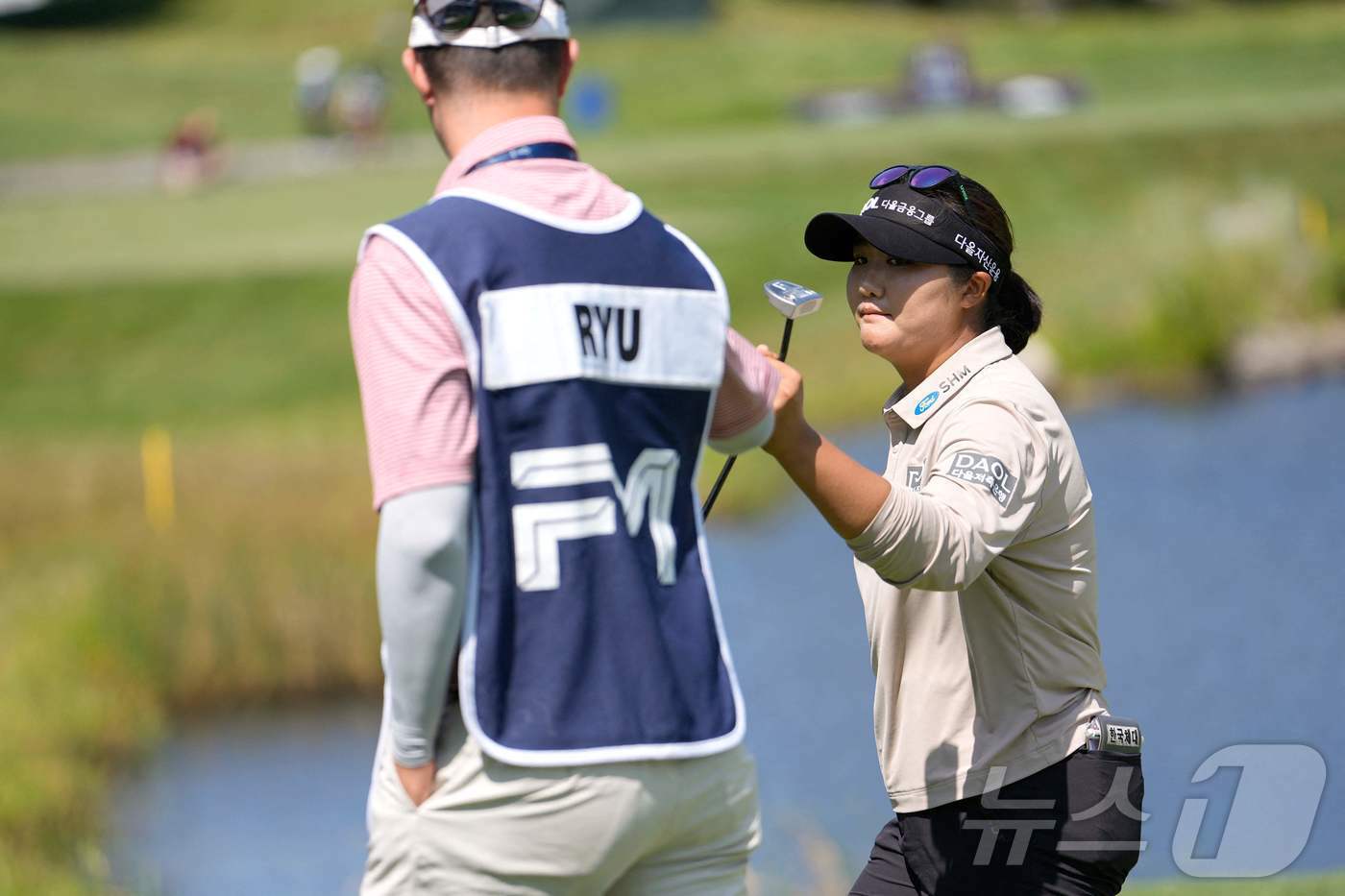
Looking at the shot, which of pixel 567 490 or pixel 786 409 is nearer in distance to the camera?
pixel 567 490

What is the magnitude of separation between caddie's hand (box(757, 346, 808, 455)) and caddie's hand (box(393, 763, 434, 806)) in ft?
2.05

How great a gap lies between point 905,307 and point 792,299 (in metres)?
0.36

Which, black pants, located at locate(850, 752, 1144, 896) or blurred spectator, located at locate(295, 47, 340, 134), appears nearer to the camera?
black pants, located at locate(850, 752, 1144, 896)

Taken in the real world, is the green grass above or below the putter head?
below

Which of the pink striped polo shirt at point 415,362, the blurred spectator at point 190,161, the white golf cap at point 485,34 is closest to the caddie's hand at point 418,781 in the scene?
the pink striped polo shirt at point 415,362

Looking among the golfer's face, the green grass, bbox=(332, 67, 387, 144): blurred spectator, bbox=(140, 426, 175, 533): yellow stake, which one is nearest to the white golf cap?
the golfer's face

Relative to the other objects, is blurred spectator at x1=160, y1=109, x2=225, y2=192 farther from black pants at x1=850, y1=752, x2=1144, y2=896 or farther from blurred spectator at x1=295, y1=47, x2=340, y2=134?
black pants at x1=850, y1=752, x2=1144, y2=896

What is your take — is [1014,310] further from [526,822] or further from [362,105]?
[362,105]

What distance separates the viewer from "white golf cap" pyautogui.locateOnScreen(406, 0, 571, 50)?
2344 millimetres

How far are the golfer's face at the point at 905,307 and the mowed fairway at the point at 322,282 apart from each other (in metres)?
2.01

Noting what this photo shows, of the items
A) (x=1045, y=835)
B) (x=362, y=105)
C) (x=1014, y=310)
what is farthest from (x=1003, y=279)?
(x=362, y=105)

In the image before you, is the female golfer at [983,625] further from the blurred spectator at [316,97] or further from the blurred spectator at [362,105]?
the blurred spectator at [316,97]

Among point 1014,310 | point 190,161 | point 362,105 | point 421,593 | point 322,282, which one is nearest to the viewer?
point 421,593

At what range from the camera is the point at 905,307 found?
292cm
